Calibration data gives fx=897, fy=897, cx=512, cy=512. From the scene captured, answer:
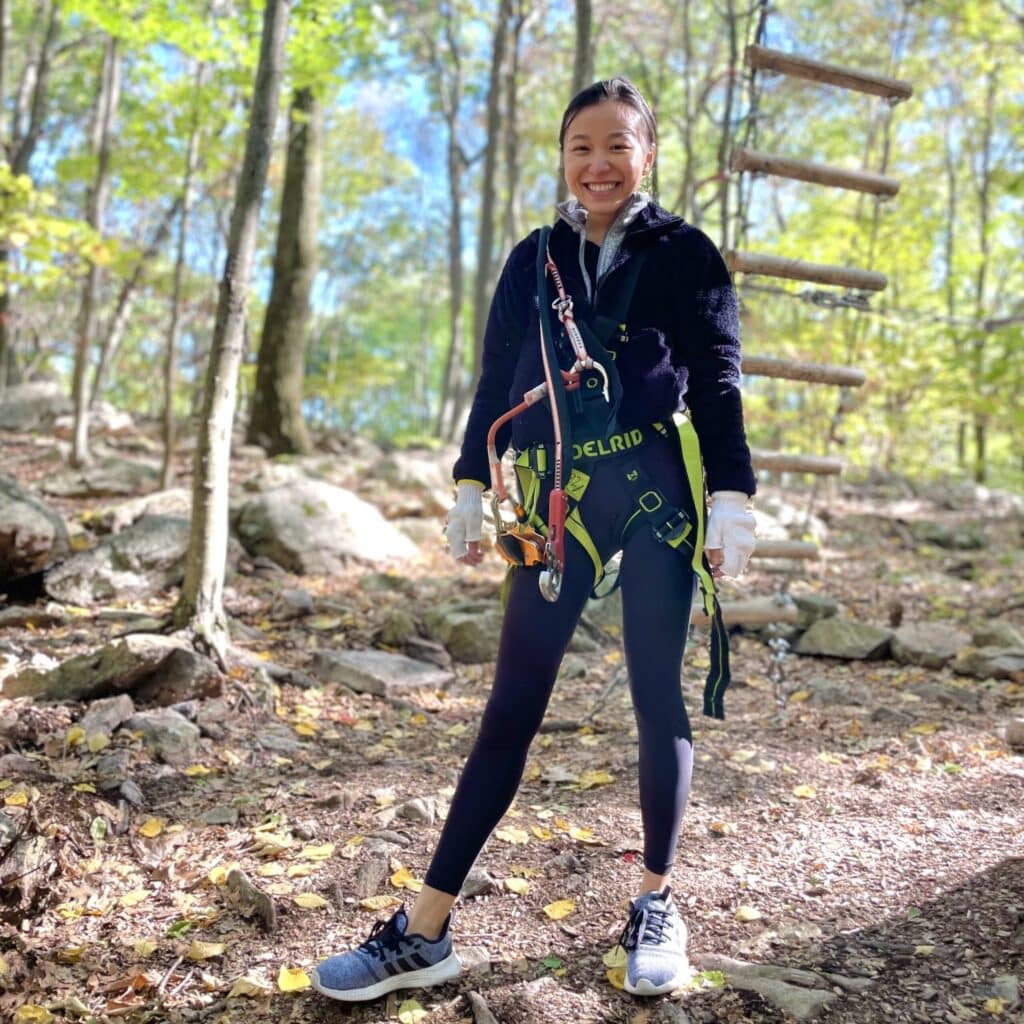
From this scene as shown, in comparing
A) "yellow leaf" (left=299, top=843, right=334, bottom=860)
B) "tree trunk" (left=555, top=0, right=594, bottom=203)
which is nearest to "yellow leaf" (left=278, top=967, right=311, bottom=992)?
"yellow leaf" (left=299, top=843, right=334, bottom=860)

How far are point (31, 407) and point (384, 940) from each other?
13.8 m

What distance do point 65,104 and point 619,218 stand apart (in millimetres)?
21330

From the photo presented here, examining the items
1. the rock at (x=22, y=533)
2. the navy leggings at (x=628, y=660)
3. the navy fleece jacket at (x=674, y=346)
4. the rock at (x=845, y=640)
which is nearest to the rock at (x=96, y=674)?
the rock at (x=22, y=533)

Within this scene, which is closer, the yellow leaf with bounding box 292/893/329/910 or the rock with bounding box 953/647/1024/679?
the yellow leaf with bounding box 292/893/329/910

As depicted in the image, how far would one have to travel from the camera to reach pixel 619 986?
217cm

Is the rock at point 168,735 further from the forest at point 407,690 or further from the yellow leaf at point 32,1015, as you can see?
the yellow leaf at point 32,1015

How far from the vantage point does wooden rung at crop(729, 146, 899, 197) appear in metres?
4.48

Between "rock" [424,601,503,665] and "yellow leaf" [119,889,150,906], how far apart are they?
2733 mm

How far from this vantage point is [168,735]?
3551 mm

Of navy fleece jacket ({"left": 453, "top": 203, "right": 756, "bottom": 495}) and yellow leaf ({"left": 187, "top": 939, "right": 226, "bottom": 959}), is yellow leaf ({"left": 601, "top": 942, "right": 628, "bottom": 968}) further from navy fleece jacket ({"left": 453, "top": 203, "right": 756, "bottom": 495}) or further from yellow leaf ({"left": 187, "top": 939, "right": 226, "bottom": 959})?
navy fleece jacket ({"left": 453, "top": 203, "right": 756, "bottom": 495})

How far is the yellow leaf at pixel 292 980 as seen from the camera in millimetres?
2164

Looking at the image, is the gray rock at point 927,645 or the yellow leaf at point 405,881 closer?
the yellow leaf at point 405,881

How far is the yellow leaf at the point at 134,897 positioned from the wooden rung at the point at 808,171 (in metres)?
4.06

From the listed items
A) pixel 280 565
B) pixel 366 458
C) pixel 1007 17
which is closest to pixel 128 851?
pixel 280 565
